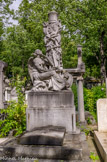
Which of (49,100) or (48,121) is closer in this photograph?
(48,121)

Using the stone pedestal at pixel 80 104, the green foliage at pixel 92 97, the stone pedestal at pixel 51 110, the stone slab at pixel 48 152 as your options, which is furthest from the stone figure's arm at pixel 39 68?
the green foliage at pixel 92 97

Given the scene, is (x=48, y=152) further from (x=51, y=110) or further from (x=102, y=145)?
(x=51, y=110)

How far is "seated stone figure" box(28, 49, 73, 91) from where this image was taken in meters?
5.91

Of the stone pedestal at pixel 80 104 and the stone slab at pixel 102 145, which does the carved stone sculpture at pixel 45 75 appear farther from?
the stone pedestal at pixel 80 104

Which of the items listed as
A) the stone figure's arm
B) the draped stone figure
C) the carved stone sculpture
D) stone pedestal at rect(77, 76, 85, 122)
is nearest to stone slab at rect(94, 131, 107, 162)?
the carved stone sculpture

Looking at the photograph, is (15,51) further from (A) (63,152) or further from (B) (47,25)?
(A) (63,152)

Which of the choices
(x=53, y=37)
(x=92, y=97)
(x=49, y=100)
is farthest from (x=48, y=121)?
(x=92, y=97)

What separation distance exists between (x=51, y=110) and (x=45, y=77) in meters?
1.20

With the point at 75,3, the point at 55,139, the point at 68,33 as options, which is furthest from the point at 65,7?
the point at 55,139

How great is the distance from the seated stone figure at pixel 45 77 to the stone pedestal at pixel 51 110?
27cm

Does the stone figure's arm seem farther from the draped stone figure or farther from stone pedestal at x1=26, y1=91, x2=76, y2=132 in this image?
the draped stone figure

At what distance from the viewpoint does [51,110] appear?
5.63 metres

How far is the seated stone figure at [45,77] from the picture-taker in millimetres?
5914

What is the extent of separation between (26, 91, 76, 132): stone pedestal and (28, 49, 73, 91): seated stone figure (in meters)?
0.27
